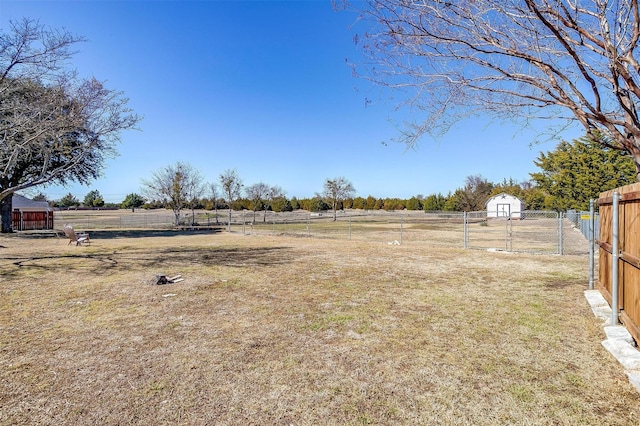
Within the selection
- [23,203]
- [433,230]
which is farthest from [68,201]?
[433,230]

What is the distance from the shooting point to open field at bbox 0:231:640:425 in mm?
2682

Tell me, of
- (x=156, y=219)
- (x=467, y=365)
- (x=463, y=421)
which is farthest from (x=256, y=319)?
(x=156, y=219)

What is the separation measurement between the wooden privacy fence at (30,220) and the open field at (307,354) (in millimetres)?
25699

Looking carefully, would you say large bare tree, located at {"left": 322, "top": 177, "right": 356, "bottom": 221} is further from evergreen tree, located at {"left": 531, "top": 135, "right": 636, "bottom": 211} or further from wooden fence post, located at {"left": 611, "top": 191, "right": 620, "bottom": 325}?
wooden fence post, located at {"left": 611, "top": 191, "right": 620, "bottom": 325}

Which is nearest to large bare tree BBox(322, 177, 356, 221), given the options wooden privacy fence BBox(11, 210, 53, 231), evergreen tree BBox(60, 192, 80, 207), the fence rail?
the fence rail

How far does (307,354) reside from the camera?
3.76 metres

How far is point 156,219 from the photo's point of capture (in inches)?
1491

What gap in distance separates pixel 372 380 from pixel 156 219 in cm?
3924

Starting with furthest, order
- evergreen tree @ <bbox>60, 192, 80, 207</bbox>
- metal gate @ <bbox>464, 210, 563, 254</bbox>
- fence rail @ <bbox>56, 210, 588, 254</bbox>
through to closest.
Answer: evergreen tree @ <bbox>60, 192, 80, 207</bbox>, fence rail @ <bbox>56, 210, 588, 254</bbox>, metal gate @ <bbox>464, 210, 563, 254</bbox>

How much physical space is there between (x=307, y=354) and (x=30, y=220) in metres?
34.1

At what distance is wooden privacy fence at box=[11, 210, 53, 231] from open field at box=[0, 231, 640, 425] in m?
25.7

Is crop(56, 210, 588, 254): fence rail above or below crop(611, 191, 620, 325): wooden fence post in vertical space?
below

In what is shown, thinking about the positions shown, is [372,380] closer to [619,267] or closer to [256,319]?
[256,319]

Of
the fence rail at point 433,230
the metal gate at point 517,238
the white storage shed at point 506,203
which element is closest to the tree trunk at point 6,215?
the fence rail at point 433,230
